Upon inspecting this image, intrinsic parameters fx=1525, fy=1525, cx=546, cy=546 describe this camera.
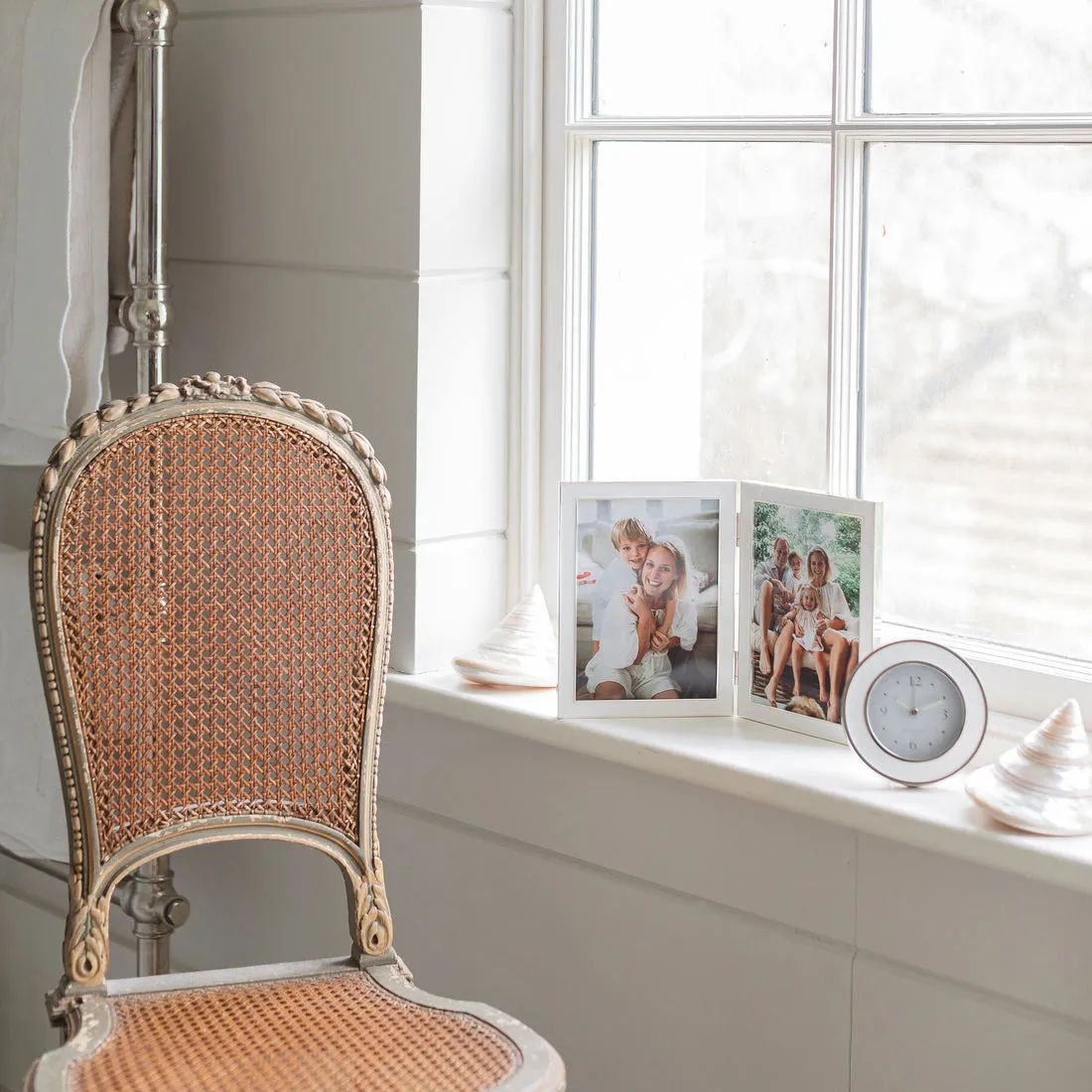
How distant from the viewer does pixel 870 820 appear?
1.37 metres

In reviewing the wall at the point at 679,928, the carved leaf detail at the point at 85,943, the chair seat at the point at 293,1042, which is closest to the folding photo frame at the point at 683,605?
the wall at the point at 679,928

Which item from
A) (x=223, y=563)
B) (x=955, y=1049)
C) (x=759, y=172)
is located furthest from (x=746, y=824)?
(x=759, y=172)

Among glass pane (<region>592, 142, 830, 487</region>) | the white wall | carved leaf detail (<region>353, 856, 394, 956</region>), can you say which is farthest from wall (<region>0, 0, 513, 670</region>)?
carved leaf detail (<region>353, 856, 394, 956</region>)

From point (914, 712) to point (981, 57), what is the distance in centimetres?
63

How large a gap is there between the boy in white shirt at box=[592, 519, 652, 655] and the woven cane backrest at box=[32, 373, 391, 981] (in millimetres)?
240

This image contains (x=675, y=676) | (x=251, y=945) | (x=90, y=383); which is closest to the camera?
(x=675, y=676)

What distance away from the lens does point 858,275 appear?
1.57 m

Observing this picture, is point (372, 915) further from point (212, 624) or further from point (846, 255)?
point (846, 255)

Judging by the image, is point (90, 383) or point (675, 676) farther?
point (90, 383)

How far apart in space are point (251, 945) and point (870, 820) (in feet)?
3.25

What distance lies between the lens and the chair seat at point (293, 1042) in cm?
125

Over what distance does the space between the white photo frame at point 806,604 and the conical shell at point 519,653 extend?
245mm

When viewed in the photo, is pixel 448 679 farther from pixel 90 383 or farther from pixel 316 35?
A: pixel 316 35

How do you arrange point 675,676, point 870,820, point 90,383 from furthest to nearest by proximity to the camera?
point 90,383 → point 675,676 → point 870,820
